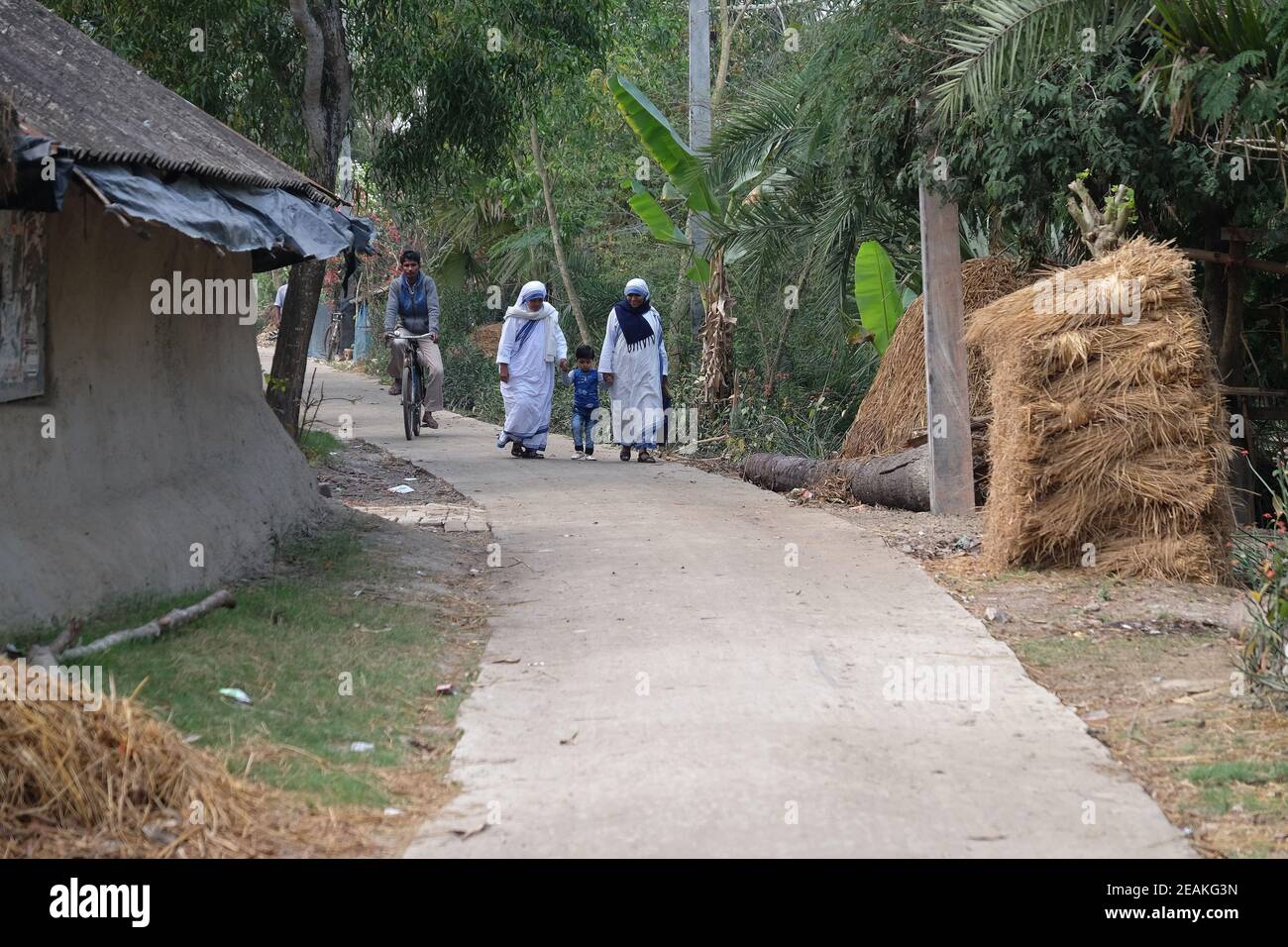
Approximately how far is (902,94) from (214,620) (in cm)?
794

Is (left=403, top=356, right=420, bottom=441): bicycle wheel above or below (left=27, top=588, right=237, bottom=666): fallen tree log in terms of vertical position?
above

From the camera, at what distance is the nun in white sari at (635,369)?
52.9 ft

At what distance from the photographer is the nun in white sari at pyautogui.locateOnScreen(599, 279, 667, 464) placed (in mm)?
16109

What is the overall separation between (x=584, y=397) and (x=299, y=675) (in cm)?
987

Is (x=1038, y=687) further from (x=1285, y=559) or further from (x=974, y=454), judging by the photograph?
(x=974, y=454)

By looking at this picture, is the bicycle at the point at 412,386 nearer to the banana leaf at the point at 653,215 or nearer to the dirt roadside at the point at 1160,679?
the banana leaf at the point at 653,215

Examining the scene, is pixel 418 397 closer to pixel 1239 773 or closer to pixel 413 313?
pixel 413 313

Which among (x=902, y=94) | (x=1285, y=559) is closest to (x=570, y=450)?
(x=902, y=94)

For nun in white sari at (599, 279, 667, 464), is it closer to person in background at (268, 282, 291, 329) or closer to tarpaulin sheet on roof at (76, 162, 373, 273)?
person in background at (268, 282, 291, 329)

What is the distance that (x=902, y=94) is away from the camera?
1259cm

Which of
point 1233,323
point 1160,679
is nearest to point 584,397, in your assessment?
point 1233,323

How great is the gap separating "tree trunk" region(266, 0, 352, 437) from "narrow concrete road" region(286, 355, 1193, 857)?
3.30m

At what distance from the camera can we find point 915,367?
13.9 metres

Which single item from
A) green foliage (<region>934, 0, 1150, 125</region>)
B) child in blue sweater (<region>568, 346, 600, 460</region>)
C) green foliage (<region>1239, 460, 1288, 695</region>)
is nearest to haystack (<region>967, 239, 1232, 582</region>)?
green foliage (<region>934, 0, 1150, 125</region>)
